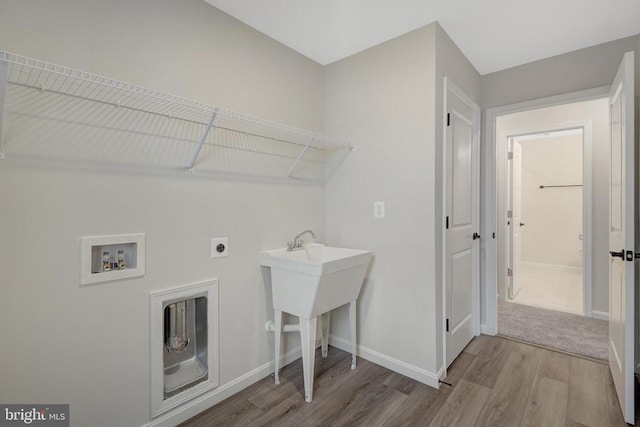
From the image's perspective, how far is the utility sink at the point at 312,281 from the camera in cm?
176

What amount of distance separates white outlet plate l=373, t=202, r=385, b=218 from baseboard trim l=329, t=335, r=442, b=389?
102 cm

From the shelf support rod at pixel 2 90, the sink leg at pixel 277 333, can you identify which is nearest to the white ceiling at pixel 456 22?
the shelf support rod at pixel 2 90

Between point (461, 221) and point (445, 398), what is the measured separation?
124 cm

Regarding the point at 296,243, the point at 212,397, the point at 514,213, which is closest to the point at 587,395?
the point at 296,243

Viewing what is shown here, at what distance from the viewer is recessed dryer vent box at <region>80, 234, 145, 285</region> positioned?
1324 millimetres

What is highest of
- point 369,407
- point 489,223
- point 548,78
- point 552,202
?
point 548,78

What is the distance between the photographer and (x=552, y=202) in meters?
5.27

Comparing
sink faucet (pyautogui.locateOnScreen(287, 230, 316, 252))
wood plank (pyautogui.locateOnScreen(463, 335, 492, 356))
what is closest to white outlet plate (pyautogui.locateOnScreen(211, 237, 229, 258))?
sink faucet (pyautogui.locateOnScreen(287, 230, 316, 252))

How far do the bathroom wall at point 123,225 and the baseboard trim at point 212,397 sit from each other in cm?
3

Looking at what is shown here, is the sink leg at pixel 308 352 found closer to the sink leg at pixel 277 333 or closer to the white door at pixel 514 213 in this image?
the sink leg at pixel 277 333

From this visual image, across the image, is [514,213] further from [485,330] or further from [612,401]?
[612,401]

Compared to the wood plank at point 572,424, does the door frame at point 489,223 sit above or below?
above

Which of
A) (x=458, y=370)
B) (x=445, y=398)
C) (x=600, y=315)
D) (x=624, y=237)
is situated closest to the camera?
(x=624, y=237)

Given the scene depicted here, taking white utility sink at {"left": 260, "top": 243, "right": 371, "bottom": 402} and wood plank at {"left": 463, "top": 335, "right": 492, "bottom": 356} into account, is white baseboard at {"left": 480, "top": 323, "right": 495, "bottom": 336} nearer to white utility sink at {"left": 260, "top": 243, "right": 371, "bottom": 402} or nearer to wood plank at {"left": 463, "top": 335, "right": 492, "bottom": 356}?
wood plank at {"left": 463, "top": 335, "right": 492, "bottom": 356}
